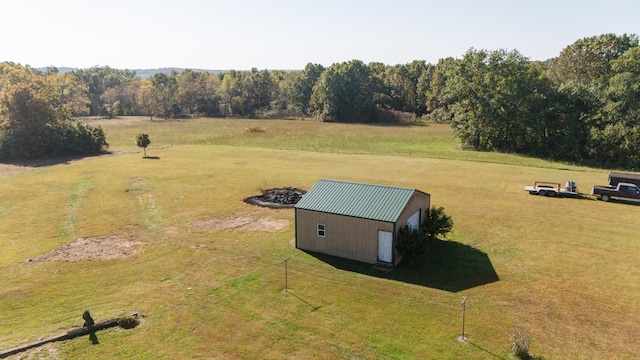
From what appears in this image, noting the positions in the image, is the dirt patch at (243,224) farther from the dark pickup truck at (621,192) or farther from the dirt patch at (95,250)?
the dark pickup truck at (621,192)

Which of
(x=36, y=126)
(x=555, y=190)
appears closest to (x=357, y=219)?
(x=555, y=190)

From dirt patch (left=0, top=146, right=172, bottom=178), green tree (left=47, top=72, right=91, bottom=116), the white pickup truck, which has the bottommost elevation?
the white pickup truck

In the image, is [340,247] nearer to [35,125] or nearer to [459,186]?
[459,186]

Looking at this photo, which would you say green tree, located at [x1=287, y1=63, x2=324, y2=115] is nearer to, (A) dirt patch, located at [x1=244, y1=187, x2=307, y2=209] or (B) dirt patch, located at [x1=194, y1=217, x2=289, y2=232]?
(A) dirt patch, located at [x1=244, y1=187, x2=307, y2=209]

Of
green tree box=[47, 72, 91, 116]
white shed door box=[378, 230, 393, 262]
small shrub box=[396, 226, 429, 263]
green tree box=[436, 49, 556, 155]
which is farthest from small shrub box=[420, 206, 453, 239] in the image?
green tree box=[47, 72, 91, 116]

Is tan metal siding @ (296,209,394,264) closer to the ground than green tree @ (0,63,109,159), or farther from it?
closer to the ground

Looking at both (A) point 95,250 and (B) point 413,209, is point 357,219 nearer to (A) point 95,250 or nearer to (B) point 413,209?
(B) point 413,209
